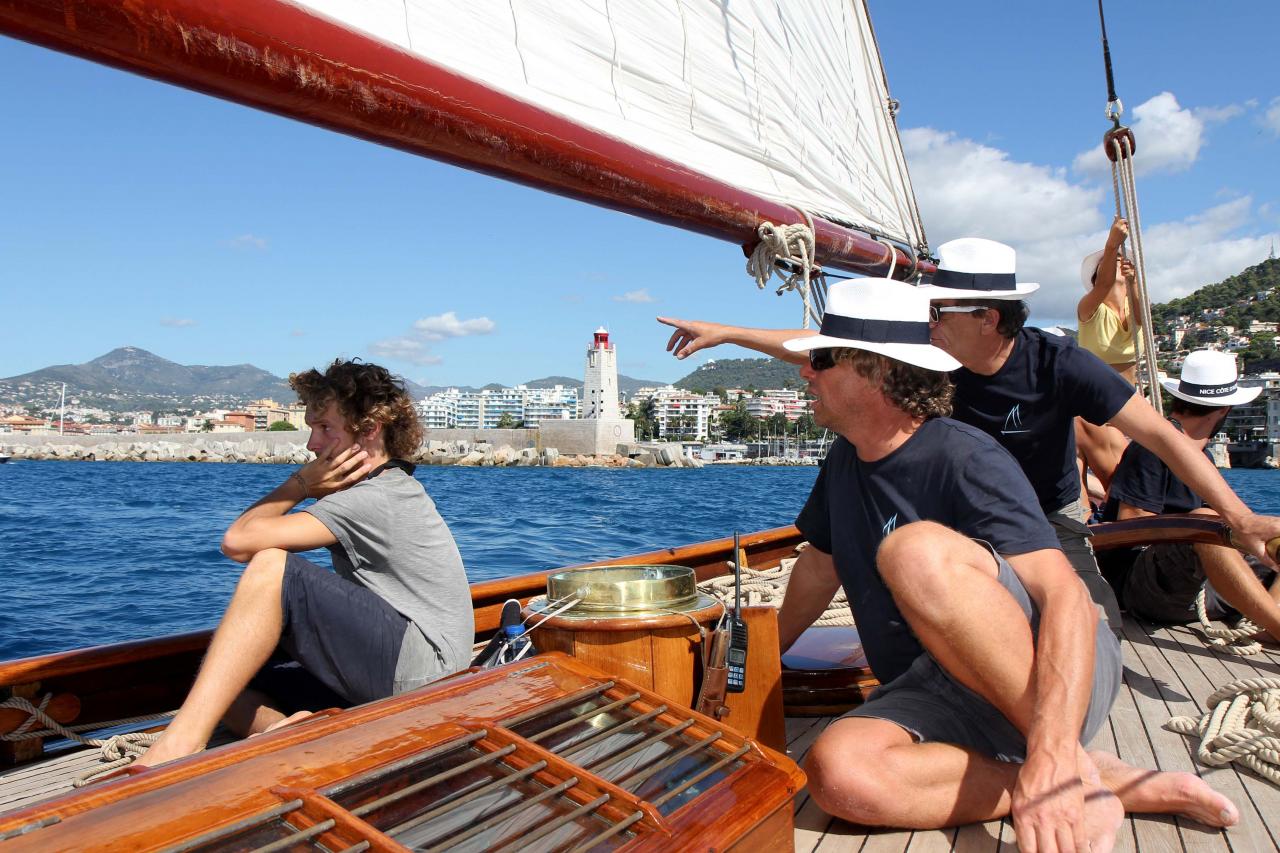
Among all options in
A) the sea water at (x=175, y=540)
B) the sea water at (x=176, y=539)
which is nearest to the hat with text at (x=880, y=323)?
the sea water at (x=175, y=540)

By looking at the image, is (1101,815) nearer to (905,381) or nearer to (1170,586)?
(905,381)

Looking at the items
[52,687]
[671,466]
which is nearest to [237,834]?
[52,687]

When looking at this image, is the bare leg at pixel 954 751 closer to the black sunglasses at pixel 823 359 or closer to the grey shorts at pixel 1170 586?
the black sunglasses at pixel 823 359

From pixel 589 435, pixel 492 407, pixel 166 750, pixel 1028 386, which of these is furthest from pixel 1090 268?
pixel 492 407

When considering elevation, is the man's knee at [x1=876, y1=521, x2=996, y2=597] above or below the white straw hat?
below

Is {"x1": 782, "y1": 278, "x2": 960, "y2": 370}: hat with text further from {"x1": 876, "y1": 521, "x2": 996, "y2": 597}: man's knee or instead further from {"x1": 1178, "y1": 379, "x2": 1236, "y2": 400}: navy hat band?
{"x1": 1178, "y1": 379, "x2": 1236, "y2": 400}: navy hat band

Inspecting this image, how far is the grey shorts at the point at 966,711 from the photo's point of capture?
71.3 inches

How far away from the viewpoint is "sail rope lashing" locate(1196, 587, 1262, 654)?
324 cm

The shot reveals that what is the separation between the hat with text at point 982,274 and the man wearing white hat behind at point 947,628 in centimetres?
81

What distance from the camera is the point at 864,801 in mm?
1759

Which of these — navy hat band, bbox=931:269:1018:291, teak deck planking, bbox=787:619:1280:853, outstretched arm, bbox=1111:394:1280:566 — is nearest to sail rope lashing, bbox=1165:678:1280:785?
teak deck planking, bbox=787:619:1280:853

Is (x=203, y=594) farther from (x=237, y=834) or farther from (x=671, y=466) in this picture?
(x=671, y=466)

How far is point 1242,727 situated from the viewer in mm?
2264

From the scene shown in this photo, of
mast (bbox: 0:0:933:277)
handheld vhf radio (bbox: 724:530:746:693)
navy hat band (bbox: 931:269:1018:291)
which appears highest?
mast (bbox: 0:0:933:277)
